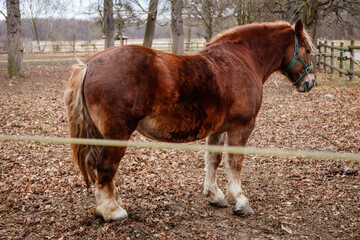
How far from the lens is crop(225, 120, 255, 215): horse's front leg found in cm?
373

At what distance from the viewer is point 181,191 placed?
4.35 metres

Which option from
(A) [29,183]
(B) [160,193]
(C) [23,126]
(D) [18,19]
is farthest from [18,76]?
(B) [160,193]

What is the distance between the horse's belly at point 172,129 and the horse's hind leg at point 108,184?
0.35m

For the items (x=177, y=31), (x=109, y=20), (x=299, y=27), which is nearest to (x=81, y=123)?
(x=299, y=27)

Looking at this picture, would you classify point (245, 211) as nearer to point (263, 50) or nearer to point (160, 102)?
point (160, 102)

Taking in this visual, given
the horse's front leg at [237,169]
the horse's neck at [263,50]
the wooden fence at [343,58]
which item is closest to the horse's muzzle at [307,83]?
the horse's neck at [263,50]

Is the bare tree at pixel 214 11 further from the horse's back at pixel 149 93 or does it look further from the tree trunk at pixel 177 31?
the horse's back at pixel 149 93

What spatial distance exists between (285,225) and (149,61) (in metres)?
2.38

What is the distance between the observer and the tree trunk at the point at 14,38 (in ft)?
40.1

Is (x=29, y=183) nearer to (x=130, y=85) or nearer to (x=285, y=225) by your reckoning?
(x=130, y=85)

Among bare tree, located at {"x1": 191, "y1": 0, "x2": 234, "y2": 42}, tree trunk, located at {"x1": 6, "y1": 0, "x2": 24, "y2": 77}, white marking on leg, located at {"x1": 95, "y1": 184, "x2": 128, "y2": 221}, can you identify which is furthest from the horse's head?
bare tree, located at {"x1": 191, "y1": 0, "x2": 234, "y2": 42}

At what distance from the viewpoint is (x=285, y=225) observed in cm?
345

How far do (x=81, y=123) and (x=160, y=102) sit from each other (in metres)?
0.89

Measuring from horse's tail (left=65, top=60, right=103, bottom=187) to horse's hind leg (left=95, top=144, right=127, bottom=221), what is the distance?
23 cm
